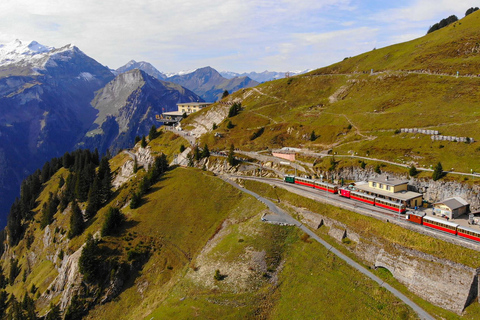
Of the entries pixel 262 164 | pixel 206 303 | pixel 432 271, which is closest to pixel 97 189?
pixel 262 164

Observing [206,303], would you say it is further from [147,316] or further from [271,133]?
[271,133]

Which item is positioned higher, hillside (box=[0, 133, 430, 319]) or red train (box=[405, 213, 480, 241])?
red train (box=[405, 213, 480, 241])

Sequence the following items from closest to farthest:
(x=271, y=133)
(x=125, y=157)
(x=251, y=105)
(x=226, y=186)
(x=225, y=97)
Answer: (x=226, y=186) < (x=271, y=133) < (x=251, y=105) < (x=125, y=157) < (x=225, y=97)

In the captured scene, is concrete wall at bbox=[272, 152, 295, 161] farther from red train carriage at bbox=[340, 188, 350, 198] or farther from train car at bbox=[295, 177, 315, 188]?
red train carriage at bbox=[340, 188, 350, 198]

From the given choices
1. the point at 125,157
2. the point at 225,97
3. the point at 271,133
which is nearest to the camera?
the point at 271,133

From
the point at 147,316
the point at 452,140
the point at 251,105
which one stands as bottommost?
the point at 147,316

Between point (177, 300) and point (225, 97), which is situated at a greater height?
point (225, 97)

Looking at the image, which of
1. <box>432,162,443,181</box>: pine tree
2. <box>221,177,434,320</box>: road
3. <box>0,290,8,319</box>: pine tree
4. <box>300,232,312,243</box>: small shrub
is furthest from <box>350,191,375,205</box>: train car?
<box>0,290,8,319</box>: pine tree

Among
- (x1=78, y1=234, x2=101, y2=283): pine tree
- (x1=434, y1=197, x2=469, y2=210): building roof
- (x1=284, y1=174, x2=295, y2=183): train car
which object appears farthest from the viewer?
(x1=284, y1=174, x2=295, y2=183): train car
